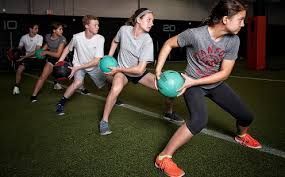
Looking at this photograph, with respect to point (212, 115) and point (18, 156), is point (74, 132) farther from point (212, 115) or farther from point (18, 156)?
point (212, 115)

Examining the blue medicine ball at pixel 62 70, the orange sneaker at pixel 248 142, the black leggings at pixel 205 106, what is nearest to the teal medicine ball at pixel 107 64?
the blue medicine ball at pixel 62 70

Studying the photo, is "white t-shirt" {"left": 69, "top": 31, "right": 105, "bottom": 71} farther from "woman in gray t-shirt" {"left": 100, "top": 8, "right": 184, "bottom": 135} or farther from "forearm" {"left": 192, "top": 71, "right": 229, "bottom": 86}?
"forearm" {"left": 192, "top": 71, "right": 229, "bottom": 86}

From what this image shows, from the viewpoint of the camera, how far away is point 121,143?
3.65 m

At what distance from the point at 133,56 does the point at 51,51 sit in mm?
3338

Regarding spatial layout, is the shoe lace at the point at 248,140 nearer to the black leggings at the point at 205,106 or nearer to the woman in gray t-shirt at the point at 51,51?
the black leggings at the point at 205,106

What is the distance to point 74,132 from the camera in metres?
4.17

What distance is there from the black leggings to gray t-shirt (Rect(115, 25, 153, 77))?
1.20m

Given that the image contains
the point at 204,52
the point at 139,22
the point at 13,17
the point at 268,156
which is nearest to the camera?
the point at 204,52

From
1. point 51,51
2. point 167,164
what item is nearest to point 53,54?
point 51,51

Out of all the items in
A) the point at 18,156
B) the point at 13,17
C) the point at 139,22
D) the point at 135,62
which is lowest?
the point at 18,156

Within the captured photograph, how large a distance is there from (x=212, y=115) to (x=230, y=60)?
7.16 feet

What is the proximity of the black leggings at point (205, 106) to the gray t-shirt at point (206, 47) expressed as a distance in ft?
0.48

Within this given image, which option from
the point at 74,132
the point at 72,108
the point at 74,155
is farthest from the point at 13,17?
the point at 74,155

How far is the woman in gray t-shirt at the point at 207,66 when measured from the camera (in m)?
2.68
